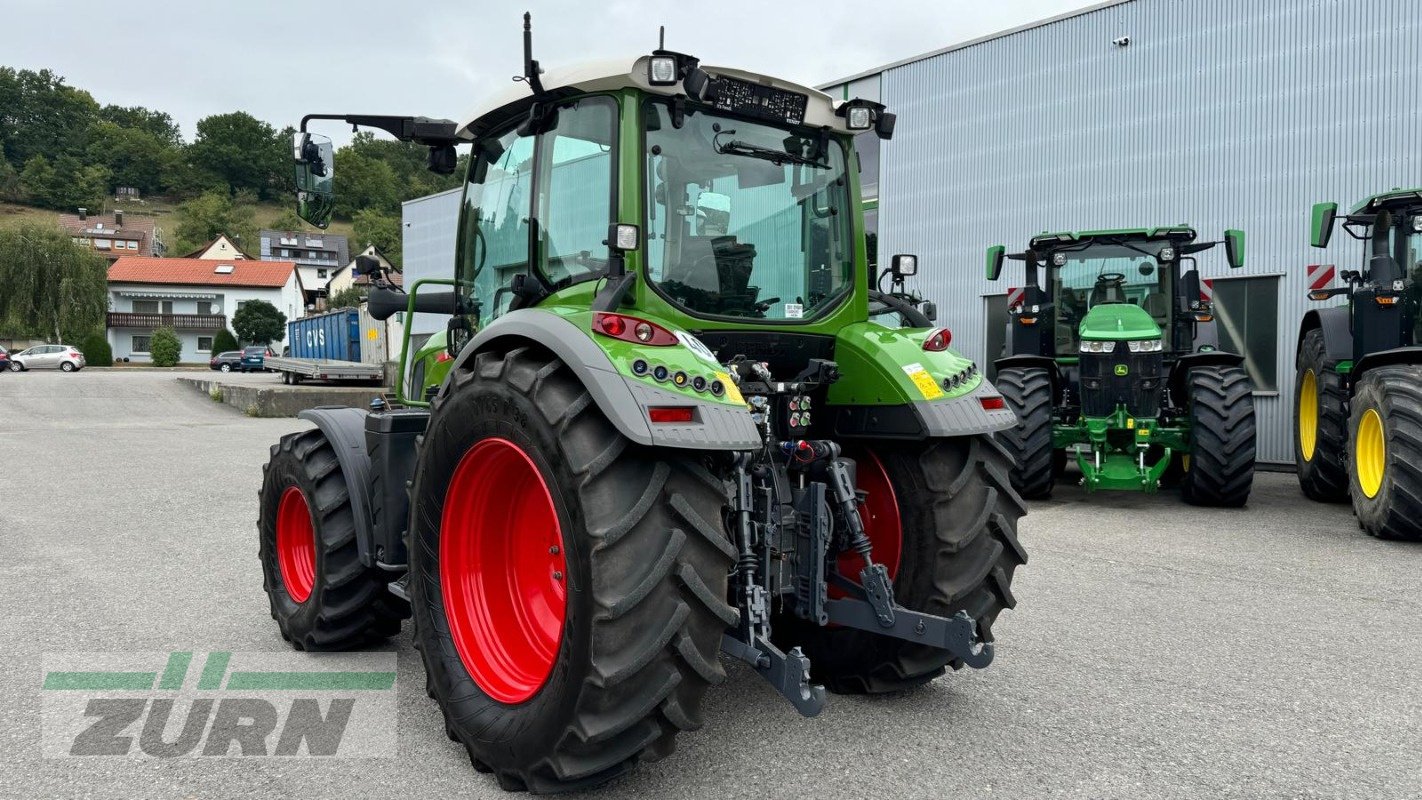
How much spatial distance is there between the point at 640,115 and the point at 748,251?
0.62 meters

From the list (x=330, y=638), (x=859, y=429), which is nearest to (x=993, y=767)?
(x=859, y=429)

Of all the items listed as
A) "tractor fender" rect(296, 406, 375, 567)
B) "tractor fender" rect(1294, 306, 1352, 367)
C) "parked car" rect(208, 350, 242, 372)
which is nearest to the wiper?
"tractor fender" rect(296, 406, 375, 567)

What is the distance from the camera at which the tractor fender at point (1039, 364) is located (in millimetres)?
9328

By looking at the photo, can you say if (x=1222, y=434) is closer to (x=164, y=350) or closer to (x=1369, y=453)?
(x=1369, y=453)

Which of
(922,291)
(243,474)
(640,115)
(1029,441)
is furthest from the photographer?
(922,291)

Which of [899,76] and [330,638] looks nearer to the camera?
[330,638]

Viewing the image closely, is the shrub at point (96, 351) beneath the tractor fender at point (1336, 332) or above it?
above

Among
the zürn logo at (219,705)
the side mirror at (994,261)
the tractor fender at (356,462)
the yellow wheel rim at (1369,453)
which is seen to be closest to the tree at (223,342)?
the side mirror at (994,261)

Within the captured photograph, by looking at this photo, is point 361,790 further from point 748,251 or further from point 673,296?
point 748,251

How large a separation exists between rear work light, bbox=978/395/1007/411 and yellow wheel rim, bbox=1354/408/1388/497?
5440 millimetres

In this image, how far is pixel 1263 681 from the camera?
393cm

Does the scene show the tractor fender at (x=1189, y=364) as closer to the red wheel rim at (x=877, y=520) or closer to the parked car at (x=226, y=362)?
the red wheel rim at (x=877, y=520)

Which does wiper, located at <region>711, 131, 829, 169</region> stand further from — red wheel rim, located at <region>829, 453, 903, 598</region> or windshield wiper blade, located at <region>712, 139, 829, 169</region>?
red wheel rim, located at <region>829, 453, 903, 598</region>

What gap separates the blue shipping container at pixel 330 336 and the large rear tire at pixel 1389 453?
2767cm
